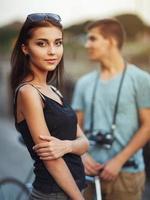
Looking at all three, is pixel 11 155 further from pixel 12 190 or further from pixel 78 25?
pixel 78 25

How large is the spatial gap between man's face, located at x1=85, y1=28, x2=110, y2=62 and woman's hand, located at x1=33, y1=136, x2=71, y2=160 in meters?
1.04

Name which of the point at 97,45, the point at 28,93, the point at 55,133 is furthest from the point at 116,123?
the point at 28,93

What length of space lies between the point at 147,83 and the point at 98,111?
32 centimetres

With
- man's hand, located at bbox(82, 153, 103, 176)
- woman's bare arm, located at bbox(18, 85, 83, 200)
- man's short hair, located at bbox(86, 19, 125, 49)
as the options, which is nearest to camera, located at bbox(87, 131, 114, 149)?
man's hand, located at bbox(82, 153, 103, 176)

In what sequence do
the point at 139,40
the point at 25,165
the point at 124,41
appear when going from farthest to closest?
the point at 25,165 < the point at 139,40 < the point at 124,41

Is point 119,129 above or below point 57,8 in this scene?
below

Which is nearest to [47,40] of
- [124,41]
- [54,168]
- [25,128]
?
[25,128]

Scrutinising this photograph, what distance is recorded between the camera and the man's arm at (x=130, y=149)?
2.60 metres

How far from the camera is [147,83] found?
2.64 m

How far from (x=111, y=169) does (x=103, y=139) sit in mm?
173

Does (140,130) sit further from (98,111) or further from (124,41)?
(124,41)

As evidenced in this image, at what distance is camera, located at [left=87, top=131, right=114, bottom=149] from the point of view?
2.62 m

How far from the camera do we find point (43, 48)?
6.31 feet

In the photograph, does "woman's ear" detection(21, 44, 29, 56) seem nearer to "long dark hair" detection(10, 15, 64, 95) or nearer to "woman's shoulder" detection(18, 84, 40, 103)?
"long dark hair" detection(10, 15, 64, 95)
